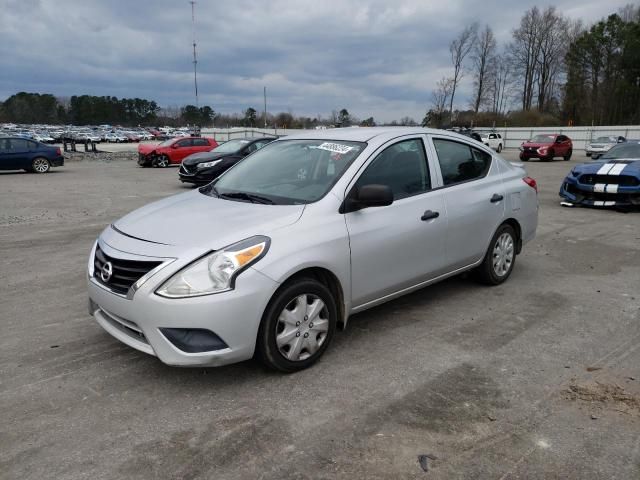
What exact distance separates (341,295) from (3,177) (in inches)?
768

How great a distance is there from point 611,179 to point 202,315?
34.4 ft

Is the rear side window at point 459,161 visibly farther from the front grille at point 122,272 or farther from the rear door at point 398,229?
the front grille at point 122,272

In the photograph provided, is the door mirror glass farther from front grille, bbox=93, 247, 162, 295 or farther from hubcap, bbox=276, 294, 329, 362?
front grille, bbox=93, 247, 162, 295

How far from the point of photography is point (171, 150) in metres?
24.1

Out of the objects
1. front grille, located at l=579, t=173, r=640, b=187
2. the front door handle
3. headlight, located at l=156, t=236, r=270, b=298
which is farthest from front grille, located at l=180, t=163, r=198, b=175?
headlight, located at l=156, t=236, r=270, b=298

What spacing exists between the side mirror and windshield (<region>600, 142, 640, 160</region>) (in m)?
10.3

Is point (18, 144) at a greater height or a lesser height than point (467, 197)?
greater

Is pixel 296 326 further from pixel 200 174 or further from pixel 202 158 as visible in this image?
pixel 202 158

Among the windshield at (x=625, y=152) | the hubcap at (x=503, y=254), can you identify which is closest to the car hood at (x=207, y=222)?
the hubcap at (x=503, y=254)

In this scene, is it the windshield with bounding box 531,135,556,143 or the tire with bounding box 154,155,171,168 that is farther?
the windshield with bounding box 531,135,556,143

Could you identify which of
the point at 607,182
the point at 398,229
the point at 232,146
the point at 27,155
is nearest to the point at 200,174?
the point at 232,146

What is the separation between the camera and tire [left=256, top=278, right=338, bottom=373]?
3.31 m

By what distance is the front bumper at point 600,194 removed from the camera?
10438 mm

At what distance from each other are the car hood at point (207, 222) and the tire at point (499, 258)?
8.34 ft
